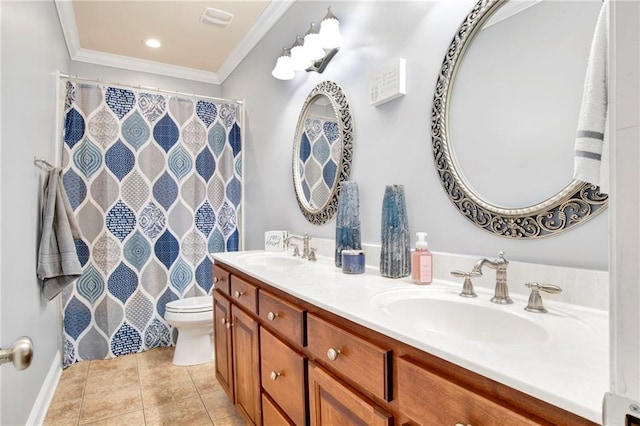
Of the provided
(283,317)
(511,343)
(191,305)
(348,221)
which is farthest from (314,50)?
(191,305)

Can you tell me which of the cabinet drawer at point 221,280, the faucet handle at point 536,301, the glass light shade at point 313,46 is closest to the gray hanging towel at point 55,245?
the cabinet drawer at point 221,280

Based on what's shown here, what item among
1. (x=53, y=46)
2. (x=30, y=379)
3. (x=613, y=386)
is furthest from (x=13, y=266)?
(x=613, y=386)

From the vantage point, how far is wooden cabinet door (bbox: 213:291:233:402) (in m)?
1.79

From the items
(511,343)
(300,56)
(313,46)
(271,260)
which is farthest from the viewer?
(271,260)

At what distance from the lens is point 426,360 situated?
0.68 m

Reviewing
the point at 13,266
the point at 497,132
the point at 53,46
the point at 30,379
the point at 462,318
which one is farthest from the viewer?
the point at 53,46

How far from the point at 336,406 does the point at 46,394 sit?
6.30 ft

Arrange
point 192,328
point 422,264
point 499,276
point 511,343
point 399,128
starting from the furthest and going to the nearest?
point 192,328
point 399,128
point 422,264
point 499,276
point 511,343

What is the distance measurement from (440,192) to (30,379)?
2.03 meters

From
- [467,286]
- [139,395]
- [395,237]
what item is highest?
[395,237]

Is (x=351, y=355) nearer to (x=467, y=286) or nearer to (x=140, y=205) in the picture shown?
(x=467, y=286)

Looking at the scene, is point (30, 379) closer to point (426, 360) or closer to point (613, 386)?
point (426, 360)

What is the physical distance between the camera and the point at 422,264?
1.20 m

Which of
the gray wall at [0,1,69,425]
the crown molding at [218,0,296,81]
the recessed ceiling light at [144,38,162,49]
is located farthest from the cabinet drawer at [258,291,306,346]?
the recessed ceiling light at [144,38,162,49]
